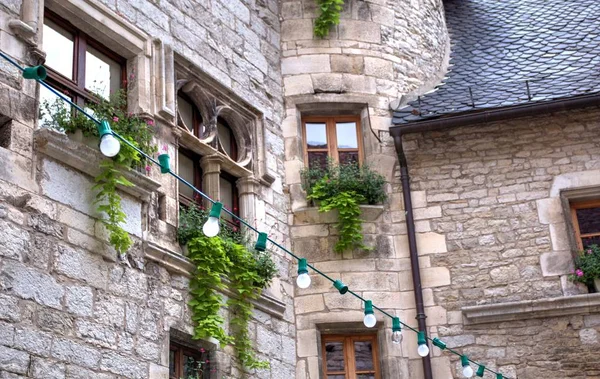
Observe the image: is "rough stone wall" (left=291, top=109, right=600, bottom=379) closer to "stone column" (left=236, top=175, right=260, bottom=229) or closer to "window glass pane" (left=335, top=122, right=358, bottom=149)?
"window glass pane" (left=335, top=122, right=358, bottom=149)

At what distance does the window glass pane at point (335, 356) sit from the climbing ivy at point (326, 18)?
11.1 ft

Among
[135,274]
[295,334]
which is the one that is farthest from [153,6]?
[295,334]

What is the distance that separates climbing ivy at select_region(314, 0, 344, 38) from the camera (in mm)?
11562

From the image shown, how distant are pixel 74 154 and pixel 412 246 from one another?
4.05 meters

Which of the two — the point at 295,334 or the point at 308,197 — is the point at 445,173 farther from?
the point at 295,334

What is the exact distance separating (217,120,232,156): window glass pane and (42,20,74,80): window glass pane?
2123mm

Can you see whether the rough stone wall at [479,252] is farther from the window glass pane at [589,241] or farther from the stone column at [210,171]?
the stone column at [210,171]

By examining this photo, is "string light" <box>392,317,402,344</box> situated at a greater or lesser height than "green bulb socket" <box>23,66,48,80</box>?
lesser

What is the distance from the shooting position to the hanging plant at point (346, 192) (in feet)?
34.6

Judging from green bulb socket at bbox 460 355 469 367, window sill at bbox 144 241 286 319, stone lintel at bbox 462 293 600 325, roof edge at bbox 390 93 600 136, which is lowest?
green bulb socket at bbox 460 355 469 367

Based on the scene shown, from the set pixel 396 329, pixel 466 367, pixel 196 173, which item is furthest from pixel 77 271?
pixel 466 367

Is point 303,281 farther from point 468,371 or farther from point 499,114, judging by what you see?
point 499,114

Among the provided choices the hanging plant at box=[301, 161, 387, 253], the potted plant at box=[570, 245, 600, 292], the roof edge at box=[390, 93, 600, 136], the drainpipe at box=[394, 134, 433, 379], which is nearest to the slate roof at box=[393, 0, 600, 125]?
the roof edge at box=[390, 93, 600, 136]

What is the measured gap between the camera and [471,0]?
14.6m
